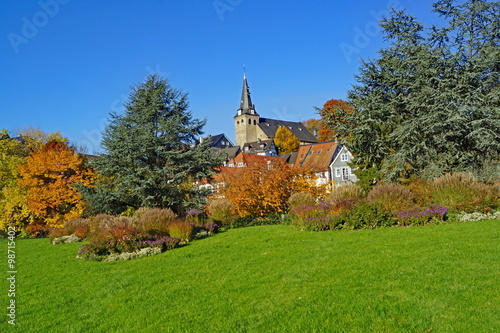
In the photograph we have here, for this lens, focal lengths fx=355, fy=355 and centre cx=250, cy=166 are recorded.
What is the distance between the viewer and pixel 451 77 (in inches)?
703

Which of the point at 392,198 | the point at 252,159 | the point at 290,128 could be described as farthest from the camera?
the point at 290,128

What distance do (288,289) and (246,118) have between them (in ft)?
271

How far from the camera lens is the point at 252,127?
88938mm

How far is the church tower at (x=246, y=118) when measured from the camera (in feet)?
288

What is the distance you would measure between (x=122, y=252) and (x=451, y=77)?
56.4 feet

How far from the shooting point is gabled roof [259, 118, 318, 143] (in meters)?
87.1

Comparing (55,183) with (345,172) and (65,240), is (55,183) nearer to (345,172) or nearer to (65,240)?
(65,240)

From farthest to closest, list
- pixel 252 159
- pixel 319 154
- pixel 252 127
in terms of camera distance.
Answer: pixel 252 127 → pixel 319 154 → pixel 252 159

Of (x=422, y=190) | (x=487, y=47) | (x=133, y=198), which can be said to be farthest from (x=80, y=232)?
(x=487, y=47)

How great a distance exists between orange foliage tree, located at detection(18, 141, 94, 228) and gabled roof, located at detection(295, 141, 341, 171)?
29.5 m

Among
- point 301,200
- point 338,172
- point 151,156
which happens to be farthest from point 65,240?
point 338,172

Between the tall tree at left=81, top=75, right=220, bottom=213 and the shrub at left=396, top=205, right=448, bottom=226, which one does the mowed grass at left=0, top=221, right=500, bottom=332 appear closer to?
the shrub at left=396, top=205, right=448, bottom=226

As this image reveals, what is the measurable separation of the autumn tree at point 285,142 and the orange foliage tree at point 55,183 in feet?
187

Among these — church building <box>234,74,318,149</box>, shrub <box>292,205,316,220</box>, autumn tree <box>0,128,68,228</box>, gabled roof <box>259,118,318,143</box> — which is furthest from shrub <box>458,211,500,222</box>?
church building <box>234,74,318,149</box>
